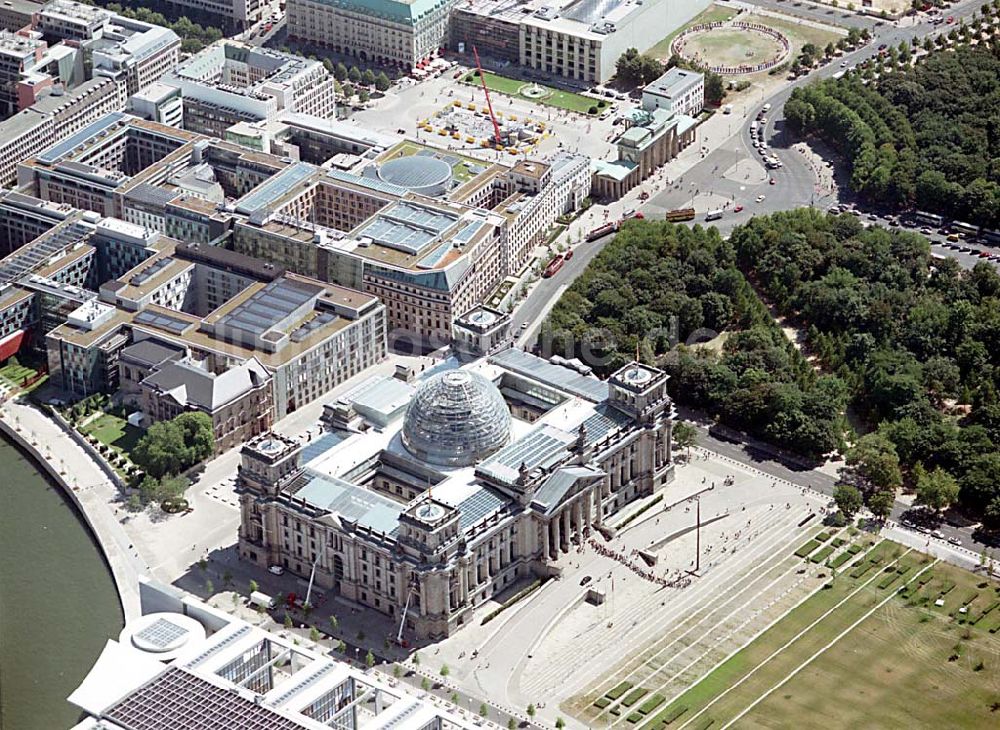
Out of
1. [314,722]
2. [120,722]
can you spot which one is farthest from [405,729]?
[120,722]

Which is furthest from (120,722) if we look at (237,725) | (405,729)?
(405,729)

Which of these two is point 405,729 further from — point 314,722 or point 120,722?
point 120,722

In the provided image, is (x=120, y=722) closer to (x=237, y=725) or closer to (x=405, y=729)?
(x=237, y=725)
